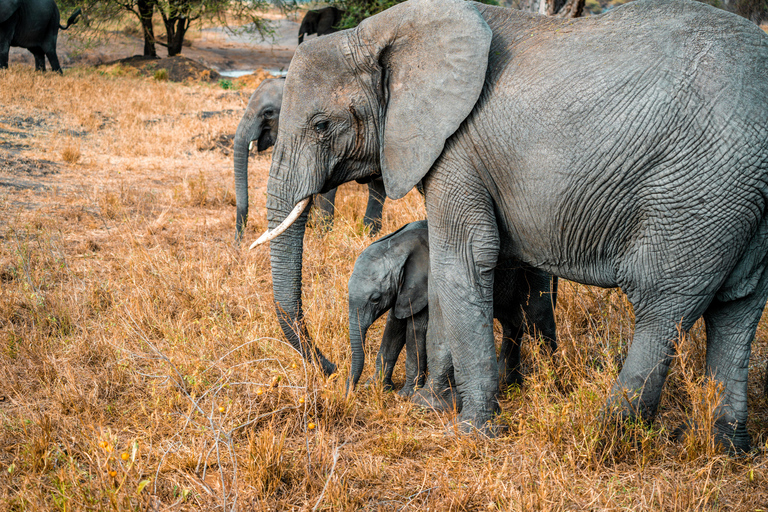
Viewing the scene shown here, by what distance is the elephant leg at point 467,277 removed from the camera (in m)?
3.53

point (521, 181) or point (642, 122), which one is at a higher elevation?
point (642, 122)

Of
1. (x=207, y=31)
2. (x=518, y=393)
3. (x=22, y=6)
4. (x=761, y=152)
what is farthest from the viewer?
(x=207, y=31)

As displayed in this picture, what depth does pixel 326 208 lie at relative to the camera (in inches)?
317

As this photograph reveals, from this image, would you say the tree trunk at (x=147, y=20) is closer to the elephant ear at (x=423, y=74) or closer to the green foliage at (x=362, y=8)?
the green foliage at (x=362, y=8)

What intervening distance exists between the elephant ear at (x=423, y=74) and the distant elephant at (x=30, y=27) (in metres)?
17.5

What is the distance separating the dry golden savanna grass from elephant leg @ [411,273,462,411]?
0.16m

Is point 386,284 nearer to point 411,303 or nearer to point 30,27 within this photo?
point 411,303

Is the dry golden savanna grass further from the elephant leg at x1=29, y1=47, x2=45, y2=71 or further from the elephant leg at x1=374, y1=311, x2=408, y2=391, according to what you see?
the elephant leg at x1=29, y1=47, x2=45, y2=71

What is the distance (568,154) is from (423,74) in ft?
2.79

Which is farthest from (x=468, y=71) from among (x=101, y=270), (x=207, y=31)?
(x=207, y=31)

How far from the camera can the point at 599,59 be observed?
320 cm

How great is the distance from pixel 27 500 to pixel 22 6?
19081 millimetres

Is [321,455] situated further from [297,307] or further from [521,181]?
[521,181]

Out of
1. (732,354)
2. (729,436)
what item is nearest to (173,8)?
(732,354)
